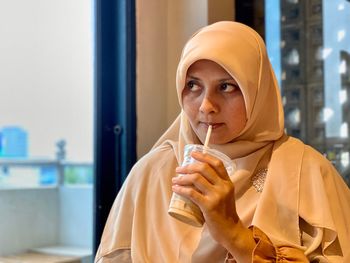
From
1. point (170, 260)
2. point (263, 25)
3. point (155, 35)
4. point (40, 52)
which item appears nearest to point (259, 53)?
point (170, 260)

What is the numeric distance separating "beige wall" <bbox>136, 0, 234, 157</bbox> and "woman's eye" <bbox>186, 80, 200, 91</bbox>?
0.54 meters

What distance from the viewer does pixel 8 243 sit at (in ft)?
5.50

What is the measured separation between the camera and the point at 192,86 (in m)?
1.09

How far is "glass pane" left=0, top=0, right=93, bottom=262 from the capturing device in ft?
5.30

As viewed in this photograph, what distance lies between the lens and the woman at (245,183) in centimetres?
98

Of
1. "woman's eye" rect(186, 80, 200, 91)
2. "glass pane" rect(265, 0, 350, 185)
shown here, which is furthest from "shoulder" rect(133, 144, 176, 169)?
"glass pane" rect(265, 0, 350, 185)

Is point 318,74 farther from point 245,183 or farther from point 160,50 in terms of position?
point 245,183

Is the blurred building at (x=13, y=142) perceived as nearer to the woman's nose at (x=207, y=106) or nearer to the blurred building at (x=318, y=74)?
the woman's nose at (x=207, y=106)

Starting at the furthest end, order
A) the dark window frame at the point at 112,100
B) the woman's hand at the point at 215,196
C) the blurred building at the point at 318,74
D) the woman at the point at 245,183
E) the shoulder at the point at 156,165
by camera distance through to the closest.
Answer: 1. the blurred building at the point at 318,74
2. the dark window frame at the point at 112,100
3. the shoulder at the point at 156,165
4. the woman at the point at 245,183
5. the woman's hand at the point at 215,196

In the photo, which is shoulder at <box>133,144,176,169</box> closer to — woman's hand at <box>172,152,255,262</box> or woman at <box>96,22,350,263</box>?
woman at <box>96,22,350,263</box>

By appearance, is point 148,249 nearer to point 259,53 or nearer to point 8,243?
point 259,53

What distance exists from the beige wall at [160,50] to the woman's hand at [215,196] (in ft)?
2.49

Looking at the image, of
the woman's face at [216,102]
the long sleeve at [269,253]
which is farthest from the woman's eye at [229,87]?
the long sleeve at [269,253]

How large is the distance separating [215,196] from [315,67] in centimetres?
107
